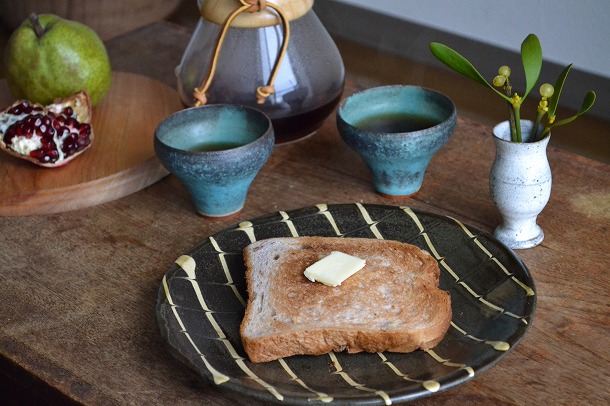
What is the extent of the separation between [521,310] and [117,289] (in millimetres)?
474

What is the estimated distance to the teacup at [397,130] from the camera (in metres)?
1.08

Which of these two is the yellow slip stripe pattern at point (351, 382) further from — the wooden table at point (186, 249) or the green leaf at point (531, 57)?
the green leaf at point (531, 57)

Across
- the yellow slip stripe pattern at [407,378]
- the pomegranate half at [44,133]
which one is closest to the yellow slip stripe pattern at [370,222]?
the yellow slip stripe pattern at [407,378]

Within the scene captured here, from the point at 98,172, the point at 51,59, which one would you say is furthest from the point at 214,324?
the point at 51,59

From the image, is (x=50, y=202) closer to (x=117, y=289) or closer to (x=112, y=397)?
(x=117, y=289)

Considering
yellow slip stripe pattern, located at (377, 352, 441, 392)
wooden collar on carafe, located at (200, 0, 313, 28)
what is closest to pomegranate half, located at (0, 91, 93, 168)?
wooden collar on carafe, located at (200, 0, 313, 28)

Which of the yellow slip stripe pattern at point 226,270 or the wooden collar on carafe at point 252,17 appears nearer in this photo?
the yellow slip stripe pattern at point 226,270

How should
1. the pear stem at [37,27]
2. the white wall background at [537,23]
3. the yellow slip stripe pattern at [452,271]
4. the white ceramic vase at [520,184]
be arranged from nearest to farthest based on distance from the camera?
1. the yellow slip stripe pattern at [452,271]
2. the white ceramic vase at [520,184]
3. the pear stem at [37,27]
4. the white wall background at [537,23]

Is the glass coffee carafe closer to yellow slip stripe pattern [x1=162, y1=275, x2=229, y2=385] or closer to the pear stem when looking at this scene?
the pear stem

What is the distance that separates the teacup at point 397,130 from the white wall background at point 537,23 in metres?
1.15

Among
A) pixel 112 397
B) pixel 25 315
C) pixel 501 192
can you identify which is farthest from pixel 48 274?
pixel 501 192

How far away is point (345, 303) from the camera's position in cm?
88

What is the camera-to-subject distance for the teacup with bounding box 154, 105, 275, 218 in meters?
1.05

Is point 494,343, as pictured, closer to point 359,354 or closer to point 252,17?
point 359,354
